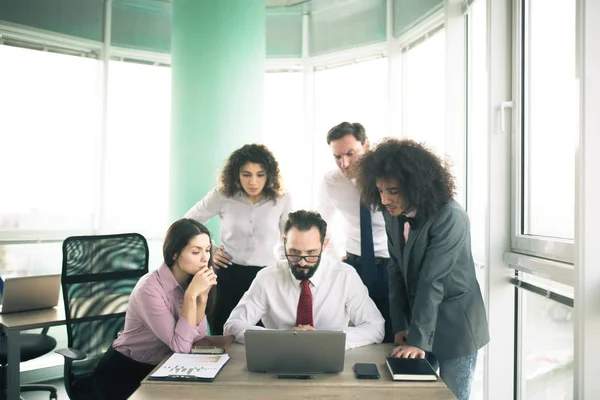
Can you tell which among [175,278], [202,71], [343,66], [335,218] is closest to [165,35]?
[202,71]

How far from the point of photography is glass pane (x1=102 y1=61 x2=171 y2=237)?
4750 millimetres

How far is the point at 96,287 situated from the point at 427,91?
9.09 ft

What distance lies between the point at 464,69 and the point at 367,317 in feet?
6.28


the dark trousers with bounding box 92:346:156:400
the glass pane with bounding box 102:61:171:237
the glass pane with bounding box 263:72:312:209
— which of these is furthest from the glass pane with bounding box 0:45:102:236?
the dark trousers with bounding box 92:346:156:400

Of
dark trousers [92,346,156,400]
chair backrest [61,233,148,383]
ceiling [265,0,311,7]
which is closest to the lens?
dark trousers [92,346,156,400]

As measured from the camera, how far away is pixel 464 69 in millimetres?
3416

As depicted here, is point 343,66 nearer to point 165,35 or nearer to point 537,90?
point 165,35

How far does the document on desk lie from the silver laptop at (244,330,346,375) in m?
0.14

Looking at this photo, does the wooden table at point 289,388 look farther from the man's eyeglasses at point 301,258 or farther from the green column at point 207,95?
the green column at point 207,95

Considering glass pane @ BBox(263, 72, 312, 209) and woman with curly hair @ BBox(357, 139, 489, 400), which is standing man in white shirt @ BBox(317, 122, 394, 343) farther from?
glass pane @ BBox(263, 72, 312, 209)

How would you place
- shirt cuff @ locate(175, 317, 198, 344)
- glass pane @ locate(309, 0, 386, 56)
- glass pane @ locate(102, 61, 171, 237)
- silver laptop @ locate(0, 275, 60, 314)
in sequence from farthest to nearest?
glass pane @ locate(102, 61, 171, 237), glass pane @ locate(309, 0, 386, 56), silver laptop @ locate(0, 275, 60, 314), shirt cuff @ locate(175, 317, 198, 344)

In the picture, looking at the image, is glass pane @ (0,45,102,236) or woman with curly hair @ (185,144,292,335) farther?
glass pane @ (0,45,102,236)

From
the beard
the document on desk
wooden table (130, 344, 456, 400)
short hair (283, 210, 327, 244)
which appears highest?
short hair (283, 210, 327, 244)

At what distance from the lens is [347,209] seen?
117 inches
